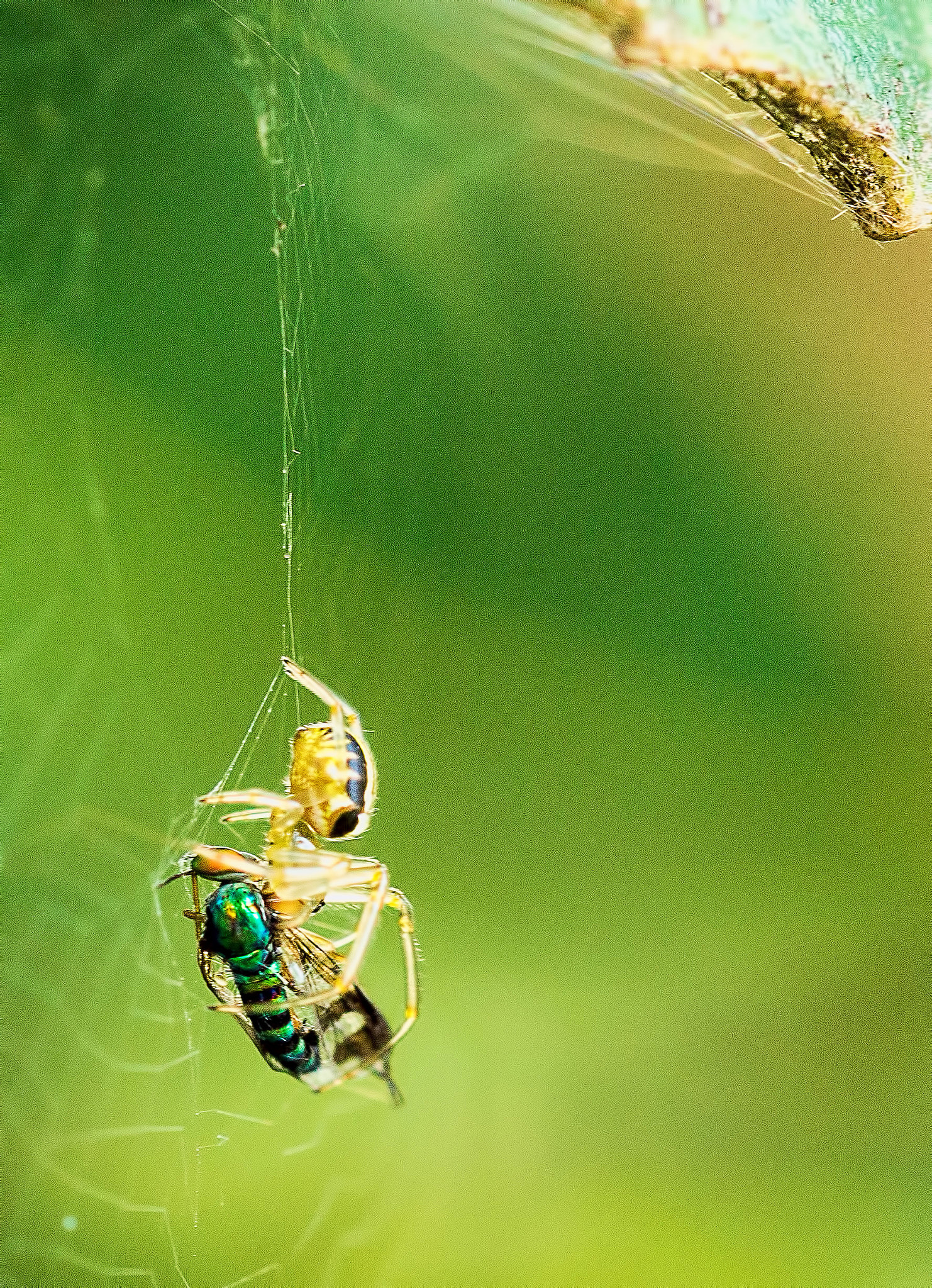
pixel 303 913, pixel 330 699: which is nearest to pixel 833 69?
pixel 330 699

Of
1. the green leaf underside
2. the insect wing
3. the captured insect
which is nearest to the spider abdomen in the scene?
the captured insect

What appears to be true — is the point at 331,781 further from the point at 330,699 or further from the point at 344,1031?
A: the point at 344,1031

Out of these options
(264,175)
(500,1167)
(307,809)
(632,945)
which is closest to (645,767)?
(632,945)

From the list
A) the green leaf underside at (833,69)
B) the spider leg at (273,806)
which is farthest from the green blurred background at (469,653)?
the green leaf underside at (833,69)

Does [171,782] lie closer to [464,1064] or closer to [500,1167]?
[464,1064]

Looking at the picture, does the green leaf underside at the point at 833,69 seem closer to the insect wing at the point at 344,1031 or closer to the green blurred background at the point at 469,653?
the green blurred background at the point at 469,653

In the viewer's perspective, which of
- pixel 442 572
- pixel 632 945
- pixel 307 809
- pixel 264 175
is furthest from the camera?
pixel 632 945

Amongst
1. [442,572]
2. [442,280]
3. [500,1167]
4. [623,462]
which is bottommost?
[500,1167]

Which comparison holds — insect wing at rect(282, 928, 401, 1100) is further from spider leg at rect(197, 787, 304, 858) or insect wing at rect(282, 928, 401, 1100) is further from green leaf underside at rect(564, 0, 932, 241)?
green leaf underside at rect(564, 0, 932, 241)
